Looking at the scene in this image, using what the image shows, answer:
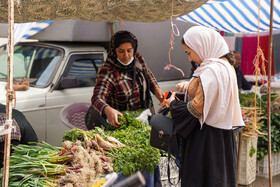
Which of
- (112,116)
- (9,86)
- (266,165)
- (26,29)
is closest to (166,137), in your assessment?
(112,116)

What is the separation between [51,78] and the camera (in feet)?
19.2

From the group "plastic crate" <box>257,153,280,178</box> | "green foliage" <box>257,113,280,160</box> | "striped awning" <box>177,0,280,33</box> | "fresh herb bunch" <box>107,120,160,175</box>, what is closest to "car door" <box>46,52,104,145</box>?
"striped awning" <box>177,0,280,33</box>

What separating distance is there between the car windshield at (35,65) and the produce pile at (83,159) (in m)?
2.54

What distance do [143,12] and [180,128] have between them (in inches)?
59.4

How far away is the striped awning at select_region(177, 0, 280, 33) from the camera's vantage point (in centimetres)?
586

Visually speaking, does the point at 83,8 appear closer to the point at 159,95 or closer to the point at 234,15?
the point at 159,95

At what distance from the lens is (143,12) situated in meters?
4.03

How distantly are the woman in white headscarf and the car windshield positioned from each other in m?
3.23

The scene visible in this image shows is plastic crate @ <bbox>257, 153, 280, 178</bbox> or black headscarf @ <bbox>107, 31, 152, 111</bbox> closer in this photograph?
black headscarf @ <bbox>107, 31, 152, 111</bbox>

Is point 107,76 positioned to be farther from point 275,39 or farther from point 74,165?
point 275,39

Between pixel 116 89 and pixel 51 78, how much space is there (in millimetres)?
1874

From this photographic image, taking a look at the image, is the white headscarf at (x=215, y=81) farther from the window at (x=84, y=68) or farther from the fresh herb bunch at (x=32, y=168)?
the window at (x=84, y=68)

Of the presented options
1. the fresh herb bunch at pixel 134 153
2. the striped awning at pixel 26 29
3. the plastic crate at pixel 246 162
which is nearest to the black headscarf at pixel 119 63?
the fresh herb bunch at pixel 134 153

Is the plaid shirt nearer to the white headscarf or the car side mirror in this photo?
the white headscarf
